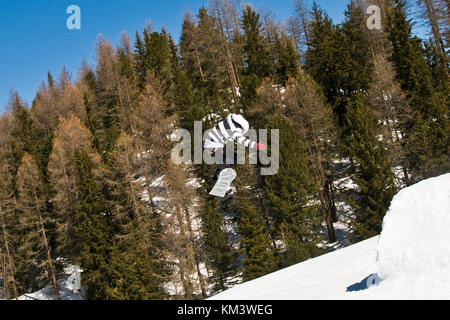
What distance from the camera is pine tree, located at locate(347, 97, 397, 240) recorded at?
20734mm

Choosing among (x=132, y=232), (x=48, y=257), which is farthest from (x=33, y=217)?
(x=132, y=232)

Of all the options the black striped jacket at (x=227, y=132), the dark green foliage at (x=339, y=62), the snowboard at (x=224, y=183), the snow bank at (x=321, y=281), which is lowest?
the snow bank at (x=321, y=281)

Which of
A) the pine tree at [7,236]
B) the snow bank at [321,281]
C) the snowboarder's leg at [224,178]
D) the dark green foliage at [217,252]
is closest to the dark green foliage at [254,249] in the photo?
the dark green foliage at [217,252]

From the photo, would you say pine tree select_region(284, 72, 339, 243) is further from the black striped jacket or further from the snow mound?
the snow mound

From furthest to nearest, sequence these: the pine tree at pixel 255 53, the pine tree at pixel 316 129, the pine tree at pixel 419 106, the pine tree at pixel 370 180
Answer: the pine tree at pixel 255 53 < the pine tree at pixel 316 129 < the pine tree at pixel 419 106 < the pine tree at pixel 370 180

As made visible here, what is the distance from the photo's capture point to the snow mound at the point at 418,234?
15.7 feet

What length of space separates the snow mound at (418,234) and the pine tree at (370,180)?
54.4ft

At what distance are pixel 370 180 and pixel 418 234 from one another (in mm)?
17562

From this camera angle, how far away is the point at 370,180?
21.3 meters

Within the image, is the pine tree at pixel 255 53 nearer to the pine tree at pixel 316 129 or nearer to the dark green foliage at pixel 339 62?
the dark green foliage at pixel 339 62

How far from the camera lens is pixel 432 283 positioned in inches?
180

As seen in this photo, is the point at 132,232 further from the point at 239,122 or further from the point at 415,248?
the point at 415,248

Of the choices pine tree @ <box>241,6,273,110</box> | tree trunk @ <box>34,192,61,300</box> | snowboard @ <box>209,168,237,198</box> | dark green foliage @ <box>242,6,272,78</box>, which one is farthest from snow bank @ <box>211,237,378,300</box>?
dark green foliage @ <box>242,6,272,78</box>
